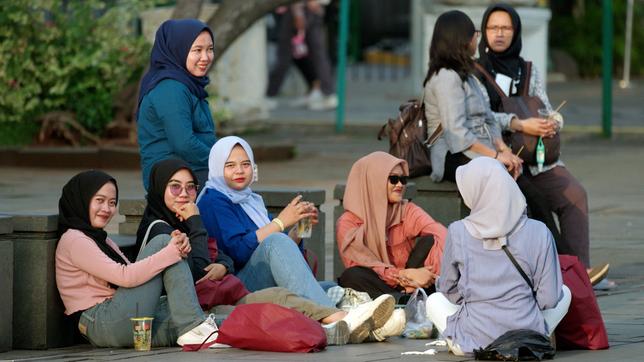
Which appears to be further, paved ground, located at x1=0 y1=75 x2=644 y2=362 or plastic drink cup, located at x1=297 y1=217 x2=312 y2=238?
plastic drink cup, located at x1=297 y1=217 x2=312 y2=238

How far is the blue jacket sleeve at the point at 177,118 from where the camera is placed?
9281 millimetres

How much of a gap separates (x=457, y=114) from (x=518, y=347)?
Answer: 104 inches

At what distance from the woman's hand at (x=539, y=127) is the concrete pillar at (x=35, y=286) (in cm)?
317

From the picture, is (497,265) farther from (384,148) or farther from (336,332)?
(384,148)

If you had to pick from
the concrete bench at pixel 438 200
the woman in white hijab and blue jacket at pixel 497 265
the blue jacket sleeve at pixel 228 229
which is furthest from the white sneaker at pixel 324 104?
the woman in white hijab and blue jacket at pixel 497 265

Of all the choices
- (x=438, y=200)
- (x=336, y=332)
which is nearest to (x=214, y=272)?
(x=336, y=332)

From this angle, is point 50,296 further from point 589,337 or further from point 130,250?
point 589,337

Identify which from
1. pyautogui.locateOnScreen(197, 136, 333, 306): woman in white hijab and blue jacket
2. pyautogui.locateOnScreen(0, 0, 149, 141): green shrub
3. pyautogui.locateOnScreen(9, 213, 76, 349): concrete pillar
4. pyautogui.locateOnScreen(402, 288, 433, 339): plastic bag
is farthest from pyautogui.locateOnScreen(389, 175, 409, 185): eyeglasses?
pyautogui.locateOnScreen(0, 0, 149, 141): green shrub

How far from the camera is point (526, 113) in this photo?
10477 mm

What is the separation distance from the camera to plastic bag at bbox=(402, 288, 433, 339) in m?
8.73

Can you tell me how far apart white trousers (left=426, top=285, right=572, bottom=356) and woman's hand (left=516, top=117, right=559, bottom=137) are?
2.21 metres

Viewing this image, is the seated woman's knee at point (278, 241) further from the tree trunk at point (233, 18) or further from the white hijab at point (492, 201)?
the tree trunk at point (233, 18)

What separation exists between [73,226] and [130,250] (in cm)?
57

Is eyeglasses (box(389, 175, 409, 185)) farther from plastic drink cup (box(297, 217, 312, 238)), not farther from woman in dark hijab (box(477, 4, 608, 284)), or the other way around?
woman in dark hijab (box(477, 4, 608, 284))
